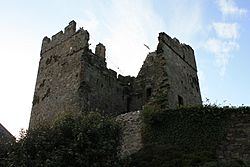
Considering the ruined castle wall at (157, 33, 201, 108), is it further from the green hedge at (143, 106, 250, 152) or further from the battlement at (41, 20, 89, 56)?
the battlement at (41, 20, 89, 56)

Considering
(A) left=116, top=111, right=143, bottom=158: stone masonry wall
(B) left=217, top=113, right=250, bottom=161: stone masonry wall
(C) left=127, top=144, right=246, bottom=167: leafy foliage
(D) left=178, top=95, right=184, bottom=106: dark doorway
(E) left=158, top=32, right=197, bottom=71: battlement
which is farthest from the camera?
(E) left=158, top=32, right=197, bottom=71: battlement

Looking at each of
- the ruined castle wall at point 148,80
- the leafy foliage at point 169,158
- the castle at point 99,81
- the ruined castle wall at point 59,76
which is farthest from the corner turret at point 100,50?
the leafy foliage at point 169,158

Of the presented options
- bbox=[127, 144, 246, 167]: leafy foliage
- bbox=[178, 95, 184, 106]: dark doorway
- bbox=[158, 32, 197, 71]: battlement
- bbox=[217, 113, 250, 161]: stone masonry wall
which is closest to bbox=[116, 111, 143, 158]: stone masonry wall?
bbox=[127, 144, 246, 167]: leafy foliage

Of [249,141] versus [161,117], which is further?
[161,117]

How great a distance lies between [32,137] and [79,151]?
2.25 m

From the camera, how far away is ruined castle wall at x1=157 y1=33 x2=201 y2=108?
68.1ft

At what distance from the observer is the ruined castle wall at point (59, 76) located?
67.4ft

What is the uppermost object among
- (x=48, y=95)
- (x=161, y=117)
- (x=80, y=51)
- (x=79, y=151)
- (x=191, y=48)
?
(x=191, y=48)

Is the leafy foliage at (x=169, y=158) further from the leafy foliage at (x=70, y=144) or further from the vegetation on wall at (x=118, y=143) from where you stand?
the leafy foliage at (x=70, y=144)

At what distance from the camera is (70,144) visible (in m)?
13.6

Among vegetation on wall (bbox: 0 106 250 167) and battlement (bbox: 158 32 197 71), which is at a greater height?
battlement (bbox: 158 32 197 71)

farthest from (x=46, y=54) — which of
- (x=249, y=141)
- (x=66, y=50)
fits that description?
(x=249, y=141)

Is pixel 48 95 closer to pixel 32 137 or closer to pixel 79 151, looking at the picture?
pixel 32 137

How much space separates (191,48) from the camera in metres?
25.8
